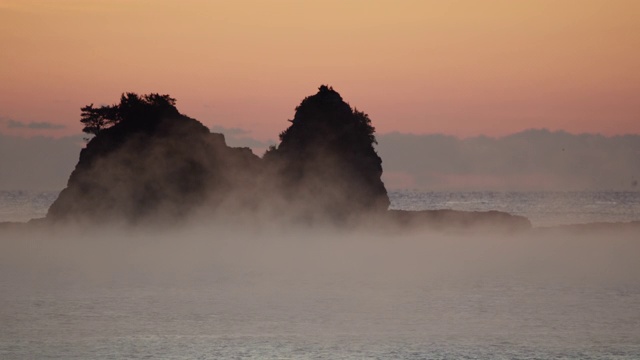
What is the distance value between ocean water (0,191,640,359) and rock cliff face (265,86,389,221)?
4937 mm

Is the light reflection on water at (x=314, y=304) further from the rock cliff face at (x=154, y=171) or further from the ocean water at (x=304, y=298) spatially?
the rock cliff face at (x=154, y=171)

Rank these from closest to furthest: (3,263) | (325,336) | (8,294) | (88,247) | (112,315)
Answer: (325,336), (112,315), (8,294), (3,263), (88,247)

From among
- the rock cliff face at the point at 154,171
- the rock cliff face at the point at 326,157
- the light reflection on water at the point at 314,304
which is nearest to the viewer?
the light reflection on water at the point at 314,304

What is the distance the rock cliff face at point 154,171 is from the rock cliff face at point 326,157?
3151 millimetres

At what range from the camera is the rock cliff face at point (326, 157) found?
84.1m

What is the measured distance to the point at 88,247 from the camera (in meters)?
82.0

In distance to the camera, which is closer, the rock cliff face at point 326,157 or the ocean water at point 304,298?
the ocean water at point 304,298

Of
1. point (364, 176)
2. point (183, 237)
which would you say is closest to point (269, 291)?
point (364, 176)

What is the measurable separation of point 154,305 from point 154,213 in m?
43.0

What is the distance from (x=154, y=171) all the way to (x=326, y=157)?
574 inches

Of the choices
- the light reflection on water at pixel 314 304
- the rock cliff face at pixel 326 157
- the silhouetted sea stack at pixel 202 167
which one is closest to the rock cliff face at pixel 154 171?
the silhouetted sea stack at pixel 202 167

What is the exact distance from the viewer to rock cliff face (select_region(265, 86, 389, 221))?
3310 inches

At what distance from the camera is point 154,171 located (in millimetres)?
81812

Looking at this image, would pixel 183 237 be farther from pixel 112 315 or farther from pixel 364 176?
pixel 112 315
